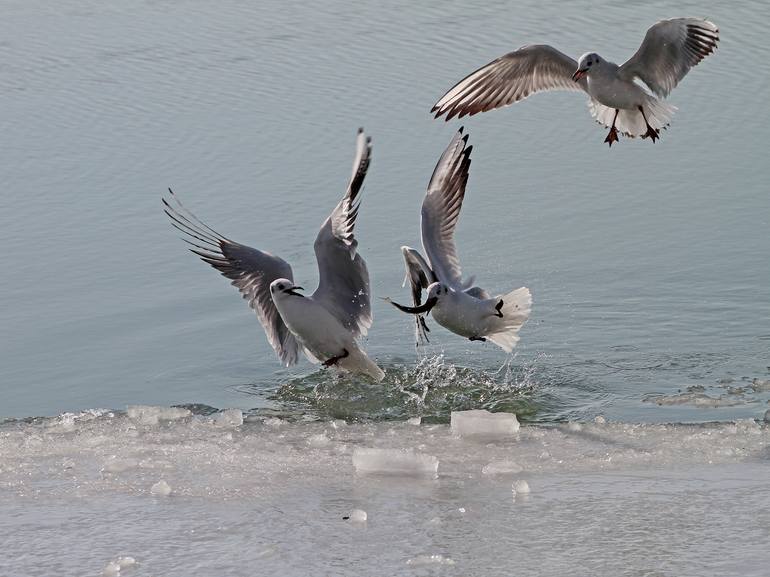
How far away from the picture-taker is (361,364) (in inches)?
289

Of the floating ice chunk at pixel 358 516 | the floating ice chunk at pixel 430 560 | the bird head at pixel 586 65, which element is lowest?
the floating ice chunk at pixel 430 560

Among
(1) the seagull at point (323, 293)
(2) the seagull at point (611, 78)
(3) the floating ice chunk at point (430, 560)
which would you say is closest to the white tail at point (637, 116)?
(2) the seagull at point (611, 78)

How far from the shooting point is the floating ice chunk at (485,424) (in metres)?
6.29

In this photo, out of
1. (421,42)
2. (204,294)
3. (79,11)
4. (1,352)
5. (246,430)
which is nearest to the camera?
(246,430)

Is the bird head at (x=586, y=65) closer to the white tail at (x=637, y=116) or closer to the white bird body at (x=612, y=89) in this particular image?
the white bird body at (x=612, y=89)

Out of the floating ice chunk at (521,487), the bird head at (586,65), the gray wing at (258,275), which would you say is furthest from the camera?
the bird head at (586,65)

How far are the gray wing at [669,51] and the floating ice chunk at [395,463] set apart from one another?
311 centimetres

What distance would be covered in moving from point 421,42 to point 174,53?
2.74 metres

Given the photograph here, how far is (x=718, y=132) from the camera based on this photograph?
11.3m

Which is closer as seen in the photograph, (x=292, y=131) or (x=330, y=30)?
(x=292, y=131)

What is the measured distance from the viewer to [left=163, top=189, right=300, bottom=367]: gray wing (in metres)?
7.51

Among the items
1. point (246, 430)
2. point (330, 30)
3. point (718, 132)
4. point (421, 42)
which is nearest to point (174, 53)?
point (330, 30)

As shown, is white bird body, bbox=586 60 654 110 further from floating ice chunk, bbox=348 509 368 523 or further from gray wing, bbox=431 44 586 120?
floating ice chunk, bbox=348 509 368 523

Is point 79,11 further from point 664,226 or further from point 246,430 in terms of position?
point 246,430
